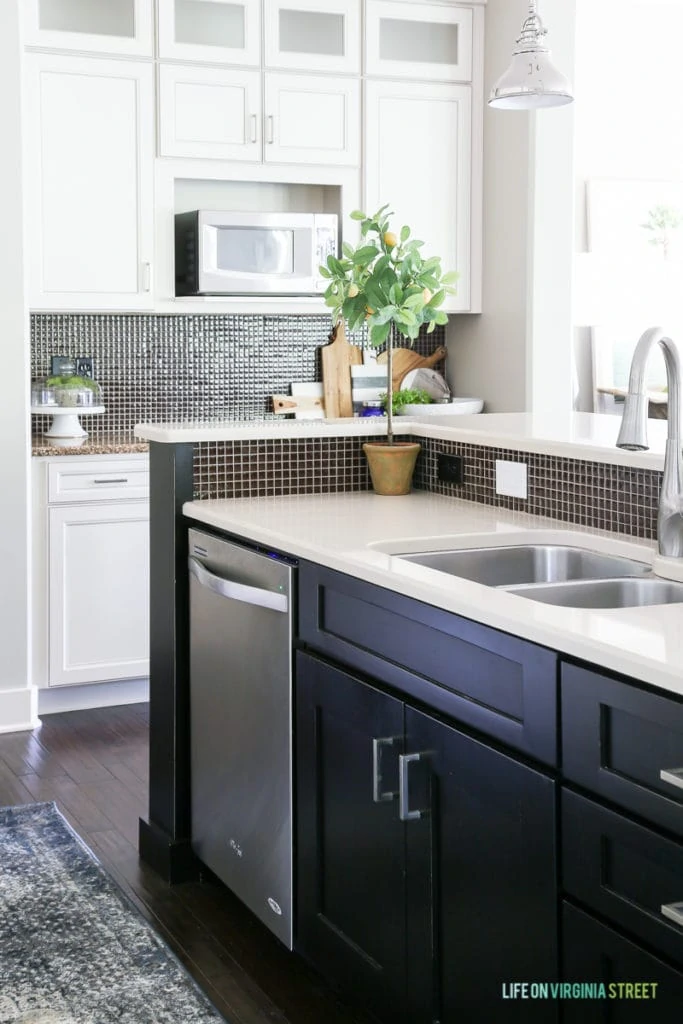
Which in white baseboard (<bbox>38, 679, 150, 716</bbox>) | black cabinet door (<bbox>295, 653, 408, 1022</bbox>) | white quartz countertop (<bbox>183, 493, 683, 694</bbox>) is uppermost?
white quartz countertop (<bbox>183, 493, 683, 694</bbox>)

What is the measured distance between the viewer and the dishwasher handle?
8.31ft

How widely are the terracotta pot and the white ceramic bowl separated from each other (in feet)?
5.78

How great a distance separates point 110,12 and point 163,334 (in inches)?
47.8

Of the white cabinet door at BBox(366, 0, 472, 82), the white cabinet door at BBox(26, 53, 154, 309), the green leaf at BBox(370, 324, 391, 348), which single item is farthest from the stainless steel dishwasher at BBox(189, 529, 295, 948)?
the white cabinet door at BBox(366, 0, 472, 82)

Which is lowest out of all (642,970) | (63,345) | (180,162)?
(642,970)

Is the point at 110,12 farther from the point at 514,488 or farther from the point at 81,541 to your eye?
the point at 514,488

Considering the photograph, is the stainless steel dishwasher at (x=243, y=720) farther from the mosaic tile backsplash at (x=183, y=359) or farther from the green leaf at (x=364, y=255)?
the mosaic tile backsplash at (x=183, y=359)

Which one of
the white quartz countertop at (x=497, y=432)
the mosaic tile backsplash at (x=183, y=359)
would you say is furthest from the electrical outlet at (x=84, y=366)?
the white quartz countertop at (x=497, y=432)

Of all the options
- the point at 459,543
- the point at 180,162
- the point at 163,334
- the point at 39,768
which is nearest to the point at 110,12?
the point at 180,162

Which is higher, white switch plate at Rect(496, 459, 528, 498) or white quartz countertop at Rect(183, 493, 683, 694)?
white switch plate at Rect(496, 459, 528, 498)

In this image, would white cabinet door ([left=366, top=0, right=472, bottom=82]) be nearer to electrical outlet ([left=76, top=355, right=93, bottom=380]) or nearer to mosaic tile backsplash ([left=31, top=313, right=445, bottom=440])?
mosaic tile backsplash ([left=31, top=313, right=445, bottom=440])

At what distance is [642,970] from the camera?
5.03ft

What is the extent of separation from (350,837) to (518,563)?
63cm

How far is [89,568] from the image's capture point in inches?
176
